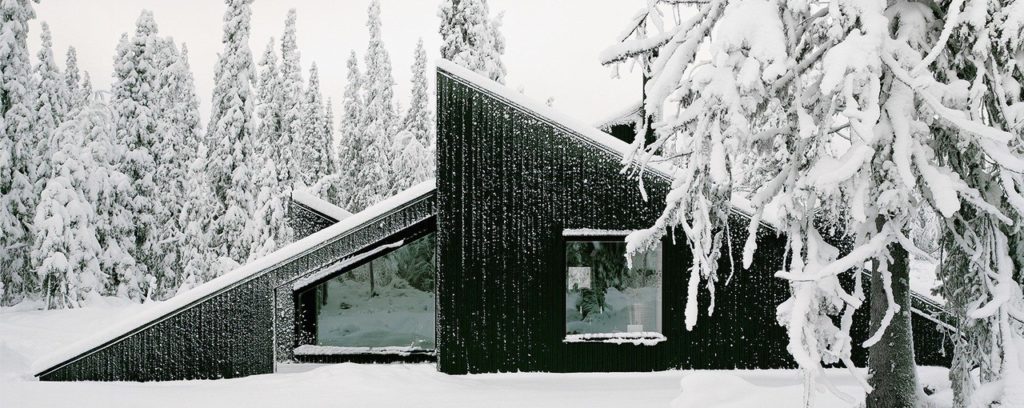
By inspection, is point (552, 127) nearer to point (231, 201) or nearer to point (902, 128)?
point (902, 128)

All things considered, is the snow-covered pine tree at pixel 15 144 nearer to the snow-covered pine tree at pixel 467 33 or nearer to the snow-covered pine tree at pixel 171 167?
the snow-covered pine tree at pixel 171 167

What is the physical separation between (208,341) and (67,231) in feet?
59.2

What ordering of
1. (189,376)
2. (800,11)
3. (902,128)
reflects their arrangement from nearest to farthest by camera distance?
(902,128) → (800,11) → (189,376)

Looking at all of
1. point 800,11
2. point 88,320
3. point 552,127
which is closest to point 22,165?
point 88,320

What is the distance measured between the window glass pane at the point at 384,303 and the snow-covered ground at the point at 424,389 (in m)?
5.71

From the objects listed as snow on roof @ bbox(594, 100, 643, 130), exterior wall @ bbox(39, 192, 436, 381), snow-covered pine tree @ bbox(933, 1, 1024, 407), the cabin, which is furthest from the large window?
snow-covered pine tree @ bbox(933, 1, 1024, 407)

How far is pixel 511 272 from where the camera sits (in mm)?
11875

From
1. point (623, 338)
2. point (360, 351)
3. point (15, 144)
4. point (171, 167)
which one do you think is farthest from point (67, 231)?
point (623, 338)

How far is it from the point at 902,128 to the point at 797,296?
62.1 inches

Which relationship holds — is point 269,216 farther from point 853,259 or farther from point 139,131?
point 853,259

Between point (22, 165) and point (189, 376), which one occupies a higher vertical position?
point (22, 165)

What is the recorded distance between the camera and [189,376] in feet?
38.0

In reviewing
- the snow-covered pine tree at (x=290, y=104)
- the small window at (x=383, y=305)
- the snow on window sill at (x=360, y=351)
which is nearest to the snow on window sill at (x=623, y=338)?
the snow on window sill at (x=360, y=351)

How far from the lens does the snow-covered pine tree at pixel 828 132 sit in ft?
19.9
